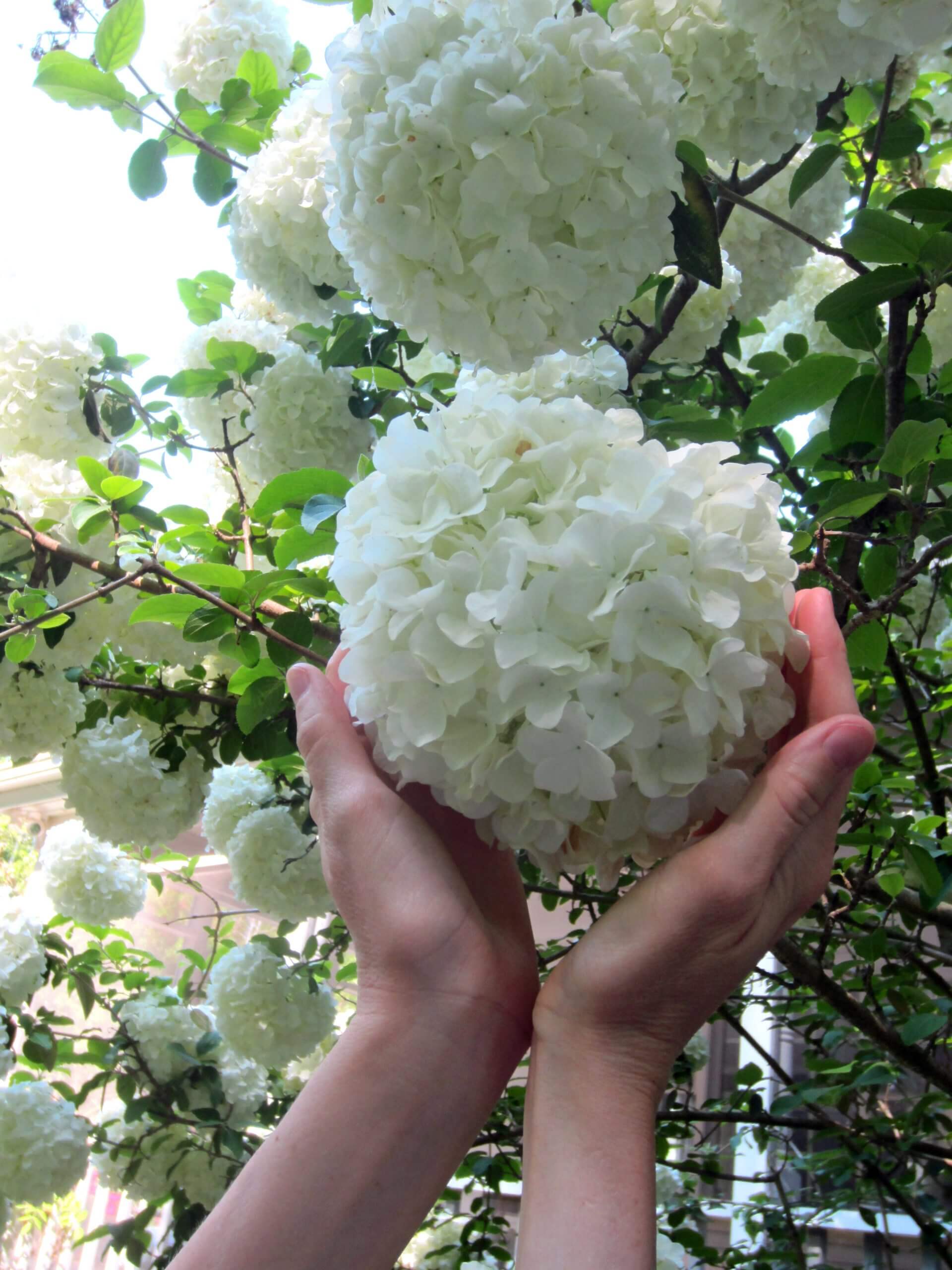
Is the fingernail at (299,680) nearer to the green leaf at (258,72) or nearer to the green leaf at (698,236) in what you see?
the green leaf at (698,236)

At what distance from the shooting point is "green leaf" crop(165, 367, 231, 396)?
1.65 metres

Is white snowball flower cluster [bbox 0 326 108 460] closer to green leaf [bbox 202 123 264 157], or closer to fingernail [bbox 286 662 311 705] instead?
green leaf [bbox 202 123 264 157]

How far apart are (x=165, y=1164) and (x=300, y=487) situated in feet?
6.30

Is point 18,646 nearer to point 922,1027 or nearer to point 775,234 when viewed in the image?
point 775,234

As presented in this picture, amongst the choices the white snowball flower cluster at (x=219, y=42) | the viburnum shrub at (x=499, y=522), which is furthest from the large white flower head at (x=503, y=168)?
the white snowball flower cluster at (x=219, y=42)

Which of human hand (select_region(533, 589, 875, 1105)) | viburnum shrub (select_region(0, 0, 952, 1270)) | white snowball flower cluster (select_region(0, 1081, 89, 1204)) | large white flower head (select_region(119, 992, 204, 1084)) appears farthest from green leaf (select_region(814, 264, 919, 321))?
white snowball flower cluster (select_region(0, 1081, 89, 1204))

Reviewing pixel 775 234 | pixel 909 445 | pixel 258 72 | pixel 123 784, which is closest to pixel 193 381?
pixel 258 72

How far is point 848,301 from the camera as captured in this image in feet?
3.33

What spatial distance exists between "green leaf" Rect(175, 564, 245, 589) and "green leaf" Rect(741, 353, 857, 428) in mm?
625

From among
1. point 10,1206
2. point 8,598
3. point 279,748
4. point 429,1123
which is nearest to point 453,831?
point 429,1123

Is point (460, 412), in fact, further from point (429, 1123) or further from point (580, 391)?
point (429, 1123)

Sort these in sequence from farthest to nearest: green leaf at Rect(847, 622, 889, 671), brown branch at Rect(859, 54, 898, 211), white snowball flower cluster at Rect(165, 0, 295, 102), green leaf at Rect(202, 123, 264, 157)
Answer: white snowball flower cluster at Rect(165, 0, 295, 102), green leaf at Rect(202, 123, 264, 157), green leaf at Rect(847, 622, 889, 671), brown branch at Rect(859, 54, 898, 211)

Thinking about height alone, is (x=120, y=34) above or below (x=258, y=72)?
below

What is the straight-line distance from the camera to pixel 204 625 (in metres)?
1.22
